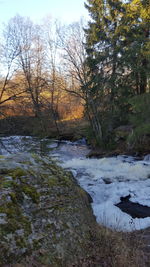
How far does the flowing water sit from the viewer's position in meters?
4.36

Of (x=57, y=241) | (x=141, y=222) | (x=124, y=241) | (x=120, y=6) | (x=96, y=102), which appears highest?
(x=120, y=6)

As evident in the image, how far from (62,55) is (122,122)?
6.29m

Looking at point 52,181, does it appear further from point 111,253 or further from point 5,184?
point 111,253

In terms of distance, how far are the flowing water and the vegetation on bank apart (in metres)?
1.00

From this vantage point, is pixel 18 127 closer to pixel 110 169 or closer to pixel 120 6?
pixel 110 169

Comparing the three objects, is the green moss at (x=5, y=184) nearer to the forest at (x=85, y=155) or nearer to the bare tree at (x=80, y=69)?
the forest at (x=85, y=155)

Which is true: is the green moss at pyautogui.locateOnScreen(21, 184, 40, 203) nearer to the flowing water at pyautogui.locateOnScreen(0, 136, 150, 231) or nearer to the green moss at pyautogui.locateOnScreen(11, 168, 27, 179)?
the green moss at pyautogui.locateOnScreen(11, 168, 27, 179)

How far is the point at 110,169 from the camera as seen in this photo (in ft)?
29.9

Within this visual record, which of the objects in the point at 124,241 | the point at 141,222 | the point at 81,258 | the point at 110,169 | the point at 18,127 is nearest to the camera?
the point at 81,258

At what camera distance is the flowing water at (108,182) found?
14.3ft

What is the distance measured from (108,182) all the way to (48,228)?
510 cm

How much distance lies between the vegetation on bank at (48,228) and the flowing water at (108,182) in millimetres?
1001

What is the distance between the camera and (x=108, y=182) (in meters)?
7.30

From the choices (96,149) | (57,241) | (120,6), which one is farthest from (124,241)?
(120,6)
